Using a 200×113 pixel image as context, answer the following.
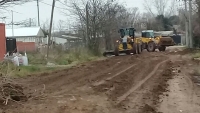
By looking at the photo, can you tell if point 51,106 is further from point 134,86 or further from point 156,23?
point 156,23

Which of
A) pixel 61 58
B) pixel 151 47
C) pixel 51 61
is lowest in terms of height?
pixel 51 61

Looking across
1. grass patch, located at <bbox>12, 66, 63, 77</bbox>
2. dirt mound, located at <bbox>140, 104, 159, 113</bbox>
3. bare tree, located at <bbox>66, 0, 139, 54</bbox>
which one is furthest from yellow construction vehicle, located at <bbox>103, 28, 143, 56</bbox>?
dirt mound, located at <bbox>140, 104, 159, 113</bbox>

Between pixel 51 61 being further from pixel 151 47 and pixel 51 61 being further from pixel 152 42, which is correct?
pixel 152 42

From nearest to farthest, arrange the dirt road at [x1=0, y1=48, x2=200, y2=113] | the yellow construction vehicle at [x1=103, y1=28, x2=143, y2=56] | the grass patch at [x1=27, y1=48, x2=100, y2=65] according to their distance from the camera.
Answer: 1. the dirt road at [x1=0, y1=48, x2=200, y2=113]
2. the grass patch at [x1=27, y1=48, x2=100, y2=65]
3. the yellow construction vehicle at [x1=103, y1=28, x2=143, y2=56]

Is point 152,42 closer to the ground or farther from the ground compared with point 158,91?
farther from the ground

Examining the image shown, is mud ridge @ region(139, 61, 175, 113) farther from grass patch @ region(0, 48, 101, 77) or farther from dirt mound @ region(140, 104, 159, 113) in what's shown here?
grass patch @ region(0, 48, 101, 77)

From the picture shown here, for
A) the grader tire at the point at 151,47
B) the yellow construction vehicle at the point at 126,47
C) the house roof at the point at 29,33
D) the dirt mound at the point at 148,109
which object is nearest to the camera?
the dirt mound at the point at 148,109

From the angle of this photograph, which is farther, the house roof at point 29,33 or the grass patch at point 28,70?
the house roof at point 29,33

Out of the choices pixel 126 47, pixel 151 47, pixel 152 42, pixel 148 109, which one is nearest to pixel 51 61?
pixel 126 47

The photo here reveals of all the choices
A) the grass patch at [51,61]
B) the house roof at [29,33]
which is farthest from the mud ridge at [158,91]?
the house roof at [29,33]

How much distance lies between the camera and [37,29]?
226 feet

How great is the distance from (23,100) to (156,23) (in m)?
93.4

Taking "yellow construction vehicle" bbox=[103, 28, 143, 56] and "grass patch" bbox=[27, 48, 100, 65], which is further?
"yellow construction vehicle" bbox=[103, 28, 143, 56]

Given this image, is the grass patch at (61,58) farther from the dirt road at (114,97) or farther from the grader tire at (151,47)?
the dirt road at (114,97)
